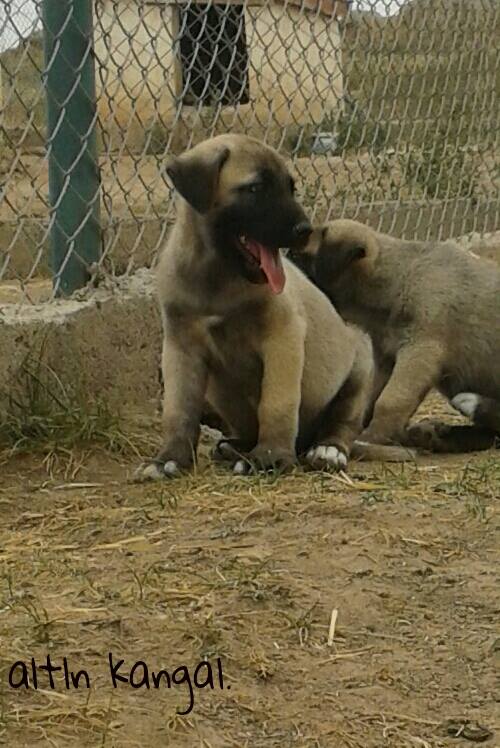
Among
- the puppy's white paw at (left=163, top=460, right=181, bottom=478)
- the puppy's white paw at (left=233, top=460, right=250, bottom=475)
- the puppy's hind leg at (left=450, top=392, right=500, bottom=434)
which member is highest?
the puppy's white paw at (left=163, top=460, right=181, bottom=478)

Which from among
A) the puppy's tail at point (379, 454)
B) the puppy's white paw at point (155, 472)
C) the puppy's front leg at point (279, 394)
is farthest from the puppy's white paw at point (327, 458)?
the puppy's white paw at point (155, 472)

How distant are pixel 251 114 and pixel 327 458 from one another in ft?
8.00

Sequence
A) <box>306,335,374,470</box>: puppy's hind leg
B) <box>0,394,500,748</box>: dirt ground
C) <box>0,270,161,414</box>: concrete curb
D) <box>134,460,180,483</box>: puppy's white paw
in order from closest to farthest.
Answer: <box>0,394,500,748</box>: dirt ground < <box>134,460,180,483</box>: puppy's white paw < <box>0,270,161,414</box>: concrete curb < <box>306,335,374,470</box>: puppy's hind leg

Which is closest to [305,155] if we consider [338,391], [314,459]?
[338,391]

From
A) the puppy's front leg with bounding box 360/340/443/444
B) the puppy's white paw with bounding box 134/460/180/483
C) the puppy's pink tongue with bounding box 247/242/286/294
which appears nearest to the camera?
the puppy's white paw with bounding box 134/460/180/483

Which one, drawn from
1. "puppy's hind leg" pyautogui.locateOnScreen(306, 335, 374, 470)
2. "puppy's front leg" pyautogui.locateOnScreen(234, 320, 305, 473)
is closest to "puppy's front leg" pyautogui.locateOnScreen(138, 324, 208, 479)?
"puppy's front leg" pyautogui.locateOnScreen(234, 320, 305, 473)

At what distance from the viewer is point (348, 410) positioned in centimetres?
522

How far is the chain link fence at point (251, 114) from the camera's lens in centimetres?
502

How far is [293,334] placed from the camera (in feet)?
15.2

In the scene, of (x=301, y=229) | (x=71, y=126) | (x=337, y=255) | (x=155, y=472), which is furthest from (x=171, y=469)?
(x=337, y=255)

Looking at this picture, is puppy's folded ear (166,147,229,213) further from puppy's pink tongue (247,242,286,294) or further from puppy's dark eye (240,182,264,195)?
puppy's pink tongue (247,242,286,294)

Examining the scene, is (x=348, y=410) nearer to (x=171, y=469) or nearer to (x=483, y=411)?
(x=483, y=411)

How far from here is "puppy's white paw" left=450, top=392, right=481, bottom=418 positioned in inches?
220

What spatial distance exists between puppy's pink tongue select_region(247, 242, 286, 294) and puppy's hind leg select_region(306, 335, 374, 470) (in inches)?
25.0
